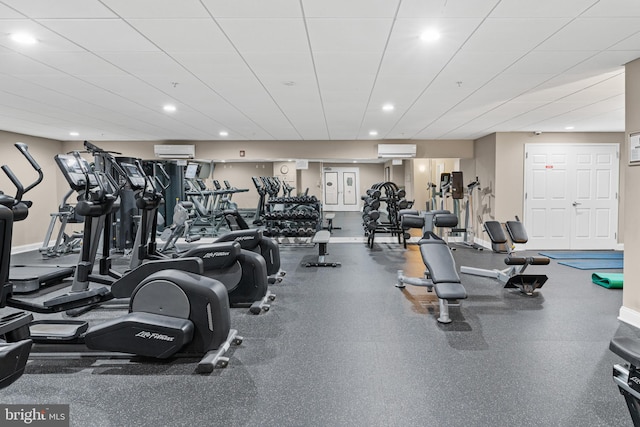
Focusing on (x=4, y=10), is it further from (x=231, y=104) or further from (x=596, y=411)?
(x=596, y=411)

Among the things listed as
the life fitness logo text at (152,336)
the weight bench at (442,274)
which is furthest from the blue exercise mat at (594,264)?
the life fitness logo text at (152,336)

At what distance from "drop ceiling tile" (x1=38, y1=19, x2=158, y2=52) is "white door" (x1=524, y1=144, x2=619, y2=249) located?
7.00 m

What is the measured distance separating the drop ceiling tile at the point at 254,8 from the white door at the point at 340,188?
10.9 meters

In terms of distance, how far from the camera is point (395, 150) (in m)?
7.95

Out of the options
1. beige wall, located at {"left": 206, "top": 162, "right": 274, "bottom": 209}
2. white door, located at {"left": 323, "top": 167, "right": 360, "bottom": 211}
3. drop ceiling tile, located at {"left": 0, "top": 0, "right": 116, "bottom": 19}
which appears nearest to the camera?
drop ceiling tile, located at {"left": 0, "top": 0, "right": 116, "bottom": 19}

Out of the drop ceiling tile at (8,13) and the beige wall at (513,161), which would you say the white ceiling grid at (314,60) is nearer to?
the drop ceiling tile at (8,13)

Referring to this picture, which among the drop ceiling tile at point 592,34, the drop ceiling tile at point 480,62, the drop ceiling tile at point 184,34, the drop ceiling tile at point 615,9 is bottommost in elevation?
the drop ceiling tile at point 615,9

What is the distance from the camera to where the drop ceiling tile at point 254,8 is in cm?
221

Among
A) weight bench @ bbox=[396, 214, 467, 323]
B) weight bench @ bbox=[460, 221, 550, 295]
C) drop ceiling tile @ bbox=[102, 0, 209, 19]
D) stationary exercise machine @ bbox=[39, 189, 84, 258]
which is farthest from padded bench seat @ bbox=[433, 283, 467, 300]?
stationary exercise machine @ bbox=[39, 189, 84, 258]

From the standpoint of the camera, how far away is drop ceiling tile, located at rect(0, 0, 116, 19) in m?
2.19

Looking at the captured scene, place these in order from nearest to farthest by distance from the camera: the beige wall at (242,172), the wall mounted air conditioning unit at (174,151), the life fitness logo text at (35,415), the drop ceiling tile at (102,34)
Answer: the life fitness logo text at (35,415), the drop ceiling tile at (102,34), the wall mounted air conditioning unit at (174,151), the beige wall at (242,172)

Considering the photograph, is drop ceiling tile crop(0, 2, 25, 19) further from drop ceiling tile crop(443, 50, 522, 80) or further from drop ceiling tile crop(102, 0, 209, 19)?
drop ceiling tile crop(443, 50, 522, 80)

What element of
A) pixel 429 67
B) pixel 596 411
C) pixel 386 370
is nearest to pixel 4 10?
pixel 429 67

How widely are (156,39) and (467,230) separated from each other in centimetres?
673
